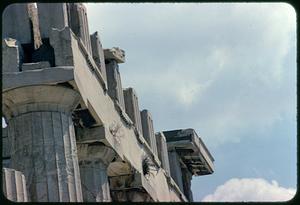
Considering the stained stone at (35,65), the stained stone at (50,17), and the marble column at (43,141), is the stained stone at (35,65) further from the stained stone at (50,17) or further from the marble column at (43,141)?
the stained stone at (50,17)

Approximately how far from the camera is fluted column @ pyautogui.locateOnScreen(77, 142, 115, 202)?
25.0m

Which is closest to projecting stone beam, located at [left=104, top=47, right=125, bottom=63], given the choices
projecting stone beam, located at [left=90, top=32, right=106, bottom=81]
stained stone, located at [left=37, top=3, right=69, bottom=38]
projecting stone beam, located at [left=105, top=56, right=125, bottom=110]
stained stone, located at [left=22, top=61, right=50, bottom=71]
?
projecting stone beam, located at [left=105, top=56, right=125, bottom=110]

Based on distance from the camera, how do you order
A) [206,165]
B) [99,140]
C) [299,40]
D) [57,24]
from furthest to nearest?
[206,165] < [99,140] < [57,24] < [299,40]

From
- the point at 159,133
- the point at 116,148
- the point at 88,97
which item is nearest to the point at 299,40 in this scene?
the point at 88,97

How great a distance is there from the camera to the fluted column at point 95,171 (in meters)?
25.0

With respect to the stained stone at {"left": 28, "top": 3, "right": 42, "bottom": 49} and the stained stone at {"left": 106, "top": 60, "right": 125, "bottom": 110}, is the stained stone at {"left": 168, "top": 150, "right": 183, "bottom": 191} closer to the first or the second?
the stained stone at {"left": 106, "top": 60, "right": 125, "bottom": 110}

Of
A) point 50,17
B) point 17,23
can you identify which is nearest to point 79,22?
point 50,17

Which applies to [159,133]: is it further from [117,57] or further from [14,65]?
[14,65]

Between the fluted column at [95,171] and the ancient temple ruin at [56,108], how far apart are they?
2 centimetres

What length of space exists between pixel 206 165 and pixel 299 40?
24.9 meters

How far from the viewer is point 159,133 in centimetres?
3331

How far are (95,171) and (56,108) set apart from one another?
3.52 m

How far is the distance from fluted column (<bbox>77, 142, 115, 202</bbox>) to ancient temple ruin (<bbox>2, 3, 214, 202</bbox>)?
0.02 metres

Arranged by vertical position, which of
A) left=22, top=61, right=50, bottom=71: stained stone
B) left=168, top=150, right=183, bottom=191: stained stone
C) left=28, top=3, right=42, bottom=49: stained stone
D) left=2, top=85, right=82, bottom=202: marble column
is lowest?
left=2, top=85, right=82, bottom=202: marble column
